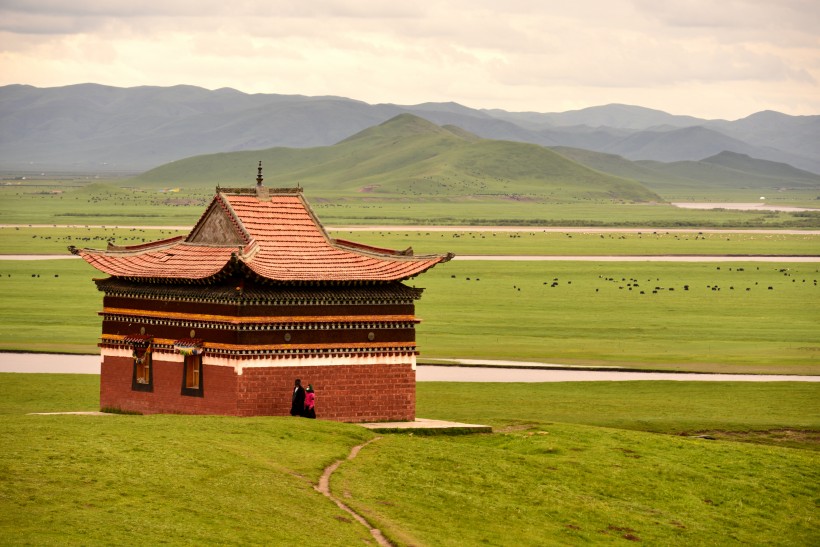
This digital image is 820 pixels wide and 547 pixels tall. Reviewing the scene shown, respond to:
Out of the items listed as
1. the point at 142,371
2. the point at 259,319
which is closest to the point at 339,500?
the point at 259,319

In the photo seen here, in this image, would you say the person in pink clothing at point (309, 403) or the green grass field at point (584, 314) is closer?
the person in pink clothing at point (309, 403)

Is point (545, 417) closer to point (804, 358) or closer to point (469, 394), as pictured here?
point (469, 394)

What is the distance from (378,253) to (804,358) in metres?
34.6

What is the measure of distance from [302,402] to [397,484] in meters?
7.80

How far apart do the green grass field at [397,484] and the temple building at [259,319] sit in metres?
2.78

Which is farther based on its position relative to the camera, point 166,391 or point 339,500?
point 166,391

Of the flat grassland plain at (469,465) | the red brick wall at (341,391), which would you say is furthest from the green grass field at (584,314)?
the red brick wall at (341,391)

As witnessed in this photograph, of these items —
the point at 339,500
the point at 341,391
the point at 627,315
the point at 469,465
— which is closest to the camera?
the point at 339,500

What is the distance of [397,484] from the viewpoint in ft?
108

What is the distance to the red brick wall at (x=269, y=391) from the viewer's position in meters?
40.2

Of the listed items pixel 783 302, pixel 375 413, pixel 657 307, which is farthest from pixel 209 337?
pixel 783 302

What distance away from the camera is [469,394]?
55.8 meters

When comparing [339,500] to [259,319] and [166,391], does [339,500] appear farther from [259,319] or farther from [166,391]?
[166,391]

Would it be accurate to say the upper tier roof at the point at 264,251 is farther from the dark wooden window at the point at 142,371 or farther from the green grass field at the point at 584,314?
the green grass field at the point at 584,314
